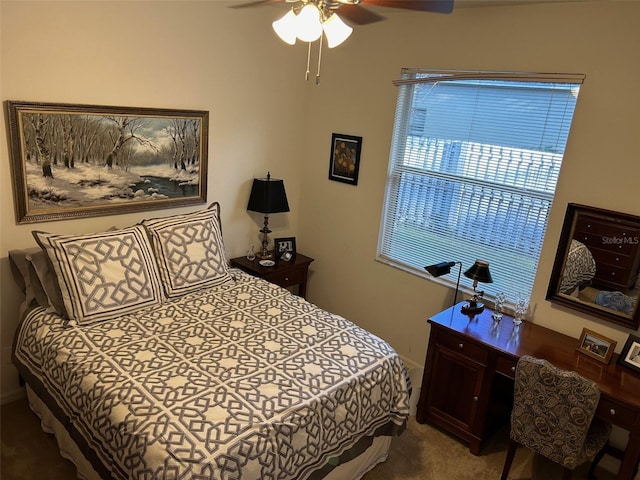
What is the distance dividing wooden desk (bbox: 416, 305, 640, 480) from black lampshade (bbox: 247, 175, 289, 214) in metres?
1.50

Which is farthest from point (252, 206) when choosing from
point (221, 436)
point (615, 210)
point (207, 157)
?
point (615, 210)

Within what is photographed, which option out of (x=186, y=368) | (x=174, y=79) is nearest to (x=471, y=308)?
(x=186, y=368)

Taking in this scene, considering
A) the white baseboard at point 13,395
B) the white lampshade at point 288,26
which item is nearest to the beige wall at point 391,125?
the white lampshade at point 288,26

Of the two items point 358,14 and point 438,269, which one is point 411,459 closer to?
point 438,269

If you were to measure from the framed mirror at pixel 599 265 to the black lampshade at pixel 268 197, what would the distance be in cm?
197

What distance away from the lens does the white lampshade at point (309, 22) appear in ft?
5.41

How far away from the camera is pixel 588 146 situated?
261 cm

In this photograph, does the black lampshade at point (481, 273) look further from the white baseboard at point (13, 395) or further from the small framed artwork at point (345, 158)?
the white baseboard at point (13, 395)

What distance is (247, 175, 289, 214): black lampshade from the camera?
12.0 feet

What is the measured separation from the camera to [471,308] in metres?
2.98

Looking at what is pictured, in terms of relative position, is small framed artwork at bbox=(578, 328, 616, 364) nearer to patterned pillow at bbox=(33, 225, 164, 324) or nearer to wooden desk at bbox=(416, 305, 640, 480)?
wooden desk at bbox=(416, 305, 640, 480)

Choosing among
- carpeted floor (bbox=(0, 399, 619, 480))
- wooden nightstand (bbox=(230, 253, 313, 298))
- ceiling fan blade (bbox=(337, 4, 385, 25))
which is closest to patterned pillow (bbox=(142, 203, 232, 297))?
wooden nightstand (bbox=(230, 253, 313, 298))

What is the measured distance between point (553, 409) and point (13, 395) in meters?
3.03

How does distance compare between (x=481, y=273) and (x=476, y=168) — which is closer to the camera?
(x=481, y=273)
